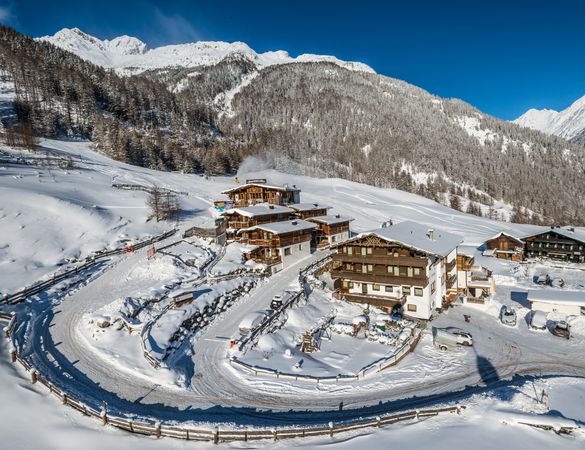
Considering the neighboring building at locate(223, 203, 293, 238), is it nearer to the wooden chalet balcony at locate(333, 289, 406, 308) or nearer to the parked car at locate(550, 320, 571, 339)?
the wooden chalet balcony at locate(333, 289, 406, 308)

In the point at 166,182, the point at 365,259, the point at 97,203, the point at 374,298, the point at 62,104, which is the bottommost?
the point at 374,298

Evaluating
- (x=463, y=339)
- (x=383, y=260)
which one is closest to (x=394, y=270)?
(x=383, y=260)

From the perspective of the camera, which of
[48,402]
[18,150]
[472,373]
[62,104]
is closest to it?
[48,402]

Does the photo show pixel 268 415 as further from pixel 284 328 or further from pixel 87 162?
pixel 87 162

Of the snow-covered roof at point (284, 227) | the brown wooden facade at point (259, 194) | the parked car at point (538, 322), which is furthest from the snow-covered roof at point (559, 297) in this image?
the brown wooden facade at point (259, 194)

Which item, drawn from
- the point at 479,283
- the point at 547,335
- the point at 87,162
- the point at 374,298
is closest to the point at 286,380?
the point at 374,298

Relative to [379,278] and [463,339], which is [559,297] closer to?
[463,339]

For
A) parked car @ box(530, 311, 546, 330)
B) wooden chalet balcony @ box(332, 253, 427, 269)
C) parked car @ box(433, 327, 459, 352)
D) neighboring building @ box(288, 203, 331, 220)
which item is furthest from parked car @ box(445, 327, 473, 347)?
neighboring building @ box(288, 203, 331, 220)

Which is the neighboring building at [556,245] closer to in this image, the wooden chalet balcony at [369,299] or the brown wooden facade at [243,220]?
the wooden chalet balcony at [369,299]
